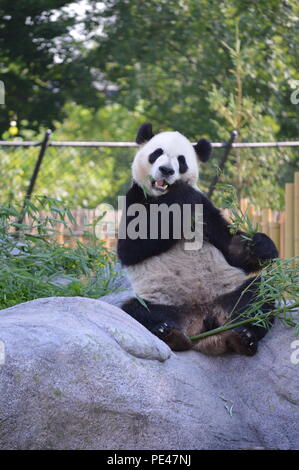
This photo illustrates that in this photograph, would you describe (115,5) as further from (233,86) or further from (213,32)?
(233,86)

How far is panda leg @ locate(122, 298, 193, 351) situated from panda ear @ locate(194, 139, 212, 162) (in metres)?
1.04

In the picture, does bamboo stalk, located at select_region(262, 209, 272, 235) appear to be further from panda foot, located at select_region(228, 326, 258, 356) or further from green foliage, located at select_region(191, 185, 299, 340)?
panda foot, located at select_region(228, 326, 258, 356)

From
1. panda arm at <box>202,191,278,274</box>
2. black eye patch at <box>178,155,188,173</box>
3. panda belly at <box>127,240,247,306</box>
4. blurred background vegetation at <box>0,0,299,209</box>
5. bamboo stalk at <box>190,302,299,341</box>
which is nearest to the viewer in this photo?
bamboo stalk at <box>190,302,299,341</box>

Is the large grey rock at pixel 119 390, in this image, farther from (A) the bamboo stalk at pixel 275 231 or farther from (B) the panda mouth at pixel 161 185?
(A) the bamboo stalk at pixel 275 231

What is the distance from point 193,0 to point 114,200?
3855 mm

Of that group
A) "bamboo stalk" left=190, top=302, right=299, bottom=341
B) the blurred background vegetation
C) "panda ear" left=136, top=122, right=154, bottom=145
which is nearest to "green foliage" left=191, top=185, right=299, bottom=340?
"bamboo stalk" left=190, top=302, right=299, bottom=341

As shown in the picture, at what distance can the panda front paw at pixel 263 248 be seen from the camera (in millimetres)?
3676

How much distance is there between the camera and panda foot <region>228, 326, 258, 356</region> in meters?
3.37

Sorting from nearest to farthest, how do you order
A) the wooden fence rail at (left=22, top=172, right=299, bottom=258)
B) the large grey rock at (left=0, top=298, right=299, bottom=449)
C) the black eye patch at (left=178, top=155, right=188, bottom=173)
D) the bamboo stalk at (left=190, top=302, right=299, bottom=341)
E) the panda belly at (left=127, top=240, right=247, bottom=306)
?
the large grey rock at (left=0, top=298, right=299, bottom=449)
the bamboo stalk at (left=190, top=302, right=299, bottom=341)
the panda belly at (left=127, top=240, right=247, bottom=306)
the black eye patch at (left=178, top=155, right=188, bottom=173)
the wooden fence rail at (left=22, top=172, right=299, bottom=258)

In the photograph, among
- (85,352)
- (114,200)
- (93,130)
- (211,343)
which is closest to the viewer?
(85,352)

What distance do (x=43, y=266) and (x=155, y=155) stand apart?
87 cm

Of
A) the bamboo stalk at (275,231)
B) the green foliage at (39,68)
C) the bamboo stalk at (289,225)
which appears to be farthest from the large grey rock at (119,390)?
the green foliage at (39,68)

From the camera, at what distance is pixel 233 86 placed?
9953 mm
